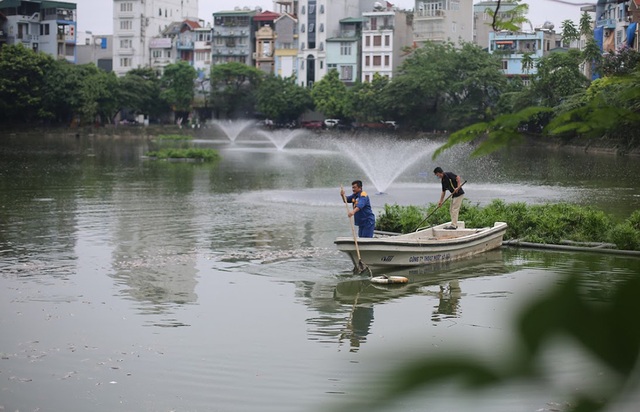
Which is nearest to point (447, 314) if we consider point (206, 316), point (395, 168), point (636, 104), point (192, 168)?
point (206, 316)

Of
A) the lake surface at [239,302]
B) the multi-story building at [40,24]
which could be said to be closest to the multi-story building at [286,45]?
the multi-story building at [40,24]

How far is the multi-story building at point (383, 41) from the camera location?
83250 mm

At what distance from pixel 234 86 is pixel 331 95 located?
10236mm

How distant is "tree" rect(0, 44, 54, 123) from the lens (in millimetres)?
70938

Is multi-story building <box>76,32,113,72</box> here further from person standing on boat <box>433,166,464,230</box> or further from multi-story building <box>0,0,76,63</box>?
person standing on boat <box>433,166,464,230</box>

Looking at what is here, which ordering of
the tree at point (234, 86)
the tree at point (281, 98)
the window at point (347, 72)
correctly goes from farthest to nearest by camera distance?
the window at point (347, 72) → the tree at point (234, 86) → the tree at point (281, 98)

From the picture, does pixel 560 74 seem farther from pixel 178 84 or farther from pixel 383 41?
pixel 178 84

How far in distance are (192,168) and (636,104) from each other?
1520 inches

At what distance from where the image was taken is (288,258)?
53.7 ft

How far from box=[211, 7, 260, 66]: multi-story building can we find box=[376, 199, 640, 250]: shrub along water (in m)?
75.0

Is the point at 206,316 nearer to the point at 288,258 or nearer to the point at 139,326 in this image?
the point at 139,326

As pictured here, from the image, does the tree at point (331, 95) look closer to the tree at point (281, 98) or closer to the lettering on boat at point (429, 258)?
the tree at point (281, 98)

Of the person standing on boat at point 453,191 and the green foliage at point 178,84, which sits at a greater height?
the green foliage at point 178,84

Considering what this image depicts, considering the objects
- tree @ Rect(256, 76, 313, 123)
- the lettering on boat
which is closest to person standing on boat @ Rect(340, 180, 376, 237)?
the lettering on boat
